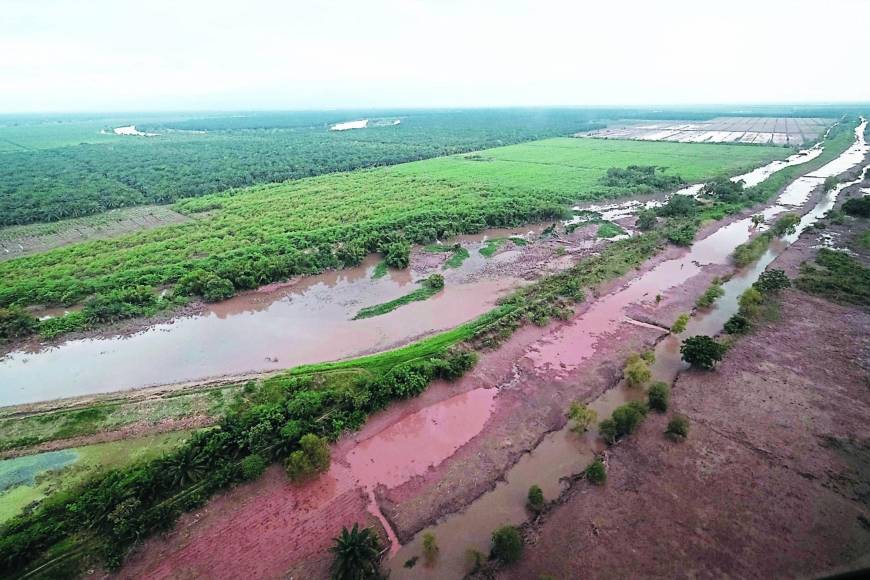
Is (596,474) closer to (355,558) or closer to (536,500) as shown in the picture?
(536,500)

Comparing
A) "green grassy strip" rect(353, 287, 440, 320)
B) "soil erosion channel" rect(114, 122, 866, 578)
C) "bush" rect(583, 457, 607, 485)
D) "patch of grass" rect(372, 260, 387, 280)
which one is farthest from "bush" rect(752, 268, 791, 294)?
"patch of grass" rect(372, 260, 387, 280)

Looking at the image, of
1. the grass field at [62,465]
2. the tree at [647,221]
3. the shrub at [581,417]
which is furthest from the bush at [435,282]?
the tree at [647,221]

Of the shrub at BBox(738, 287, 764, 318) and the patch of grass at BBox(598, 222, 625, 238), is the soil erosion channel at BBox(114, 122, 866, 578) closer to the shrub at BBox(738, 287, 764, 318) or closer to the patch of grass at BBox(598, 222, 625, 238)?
the shrub at BBox(738, 287, 764, 318)

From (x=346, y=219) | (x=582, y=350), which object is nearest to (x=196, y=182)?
(x=346, y=219)

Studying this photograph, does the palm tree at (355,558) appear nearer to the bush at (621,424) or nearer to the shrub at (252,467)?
the shrub at (252,467)

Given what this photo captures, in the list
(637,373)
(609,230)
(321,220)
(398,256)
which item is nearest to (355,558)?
(637,373)

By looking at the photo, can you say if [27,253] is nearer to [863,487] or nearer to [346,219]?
[346,219]
